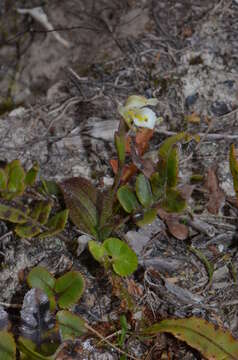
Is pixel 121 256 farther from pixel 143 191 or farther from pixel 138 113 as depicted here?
pixel 138 113

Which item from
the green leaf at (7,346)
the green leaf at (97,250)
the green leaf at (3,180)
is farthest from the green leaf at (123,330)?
the green leaf at (3,180)

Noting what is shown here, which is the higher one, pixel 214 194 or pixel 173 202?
pixel 173 202

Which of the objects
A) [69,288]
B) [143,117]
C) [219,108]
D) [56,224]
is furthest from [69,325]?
[219,108]

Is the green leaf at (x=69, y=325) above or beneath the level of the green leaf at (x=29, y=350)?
beneath

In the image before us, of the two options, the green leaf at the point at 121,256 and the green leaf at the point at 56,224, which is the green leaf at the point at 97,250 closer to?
the green leaf at the point at 121,256

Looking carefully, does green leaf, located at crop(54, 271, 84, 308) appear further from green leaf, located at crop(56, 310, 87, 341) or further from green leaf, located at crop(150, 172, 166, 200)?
green leaf, located at crop(150, 172, 166, 200)

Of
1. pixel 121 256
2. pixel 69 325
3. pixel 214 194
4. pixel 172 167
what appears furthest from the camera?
pixel 214 194

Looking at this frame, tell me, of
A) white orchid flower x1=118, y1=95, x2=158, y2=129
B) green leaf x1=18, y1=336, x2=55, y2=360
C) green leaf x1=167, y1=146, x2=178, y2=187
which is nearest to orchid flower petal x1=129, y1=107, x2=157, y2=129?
white orchid flower x1=118, y1=95, x2=158, y2=129
